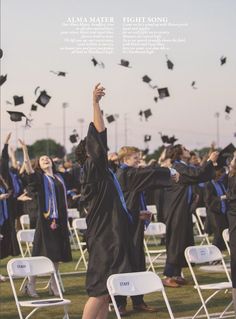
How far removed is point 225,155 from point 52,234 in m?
3.55

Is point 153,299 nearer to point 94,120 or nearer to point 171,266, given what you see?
point 171,266

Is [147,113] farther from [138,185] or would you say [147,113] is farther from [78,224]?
[138,185]

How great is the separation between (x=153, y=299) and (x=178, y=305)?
1.60ft

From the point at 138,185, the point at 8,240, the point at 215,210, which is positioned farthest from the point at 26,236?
the point at 215,210

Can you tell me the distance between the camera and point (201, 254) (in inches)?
320

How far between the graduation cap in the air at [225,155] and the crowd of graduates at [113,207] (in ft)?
0.10

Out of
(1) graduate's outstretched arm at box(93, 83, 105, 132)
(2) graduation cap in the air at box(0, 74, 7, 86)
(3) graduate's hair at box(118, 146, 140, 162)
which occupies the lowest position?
(3) graduate's hair at box(118, 146, 140, 162)

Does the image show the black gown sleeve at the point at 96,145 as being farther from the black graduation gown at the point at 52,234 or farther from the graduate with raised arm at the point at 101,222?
the black graduation gown at the point at 52,234

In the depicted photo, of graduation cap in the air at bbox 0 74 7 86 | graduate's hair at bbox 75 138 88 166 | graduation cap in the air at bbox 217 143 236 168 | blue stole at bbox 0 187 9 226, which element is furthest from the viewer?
blue stole at bbox 0 187 9 226

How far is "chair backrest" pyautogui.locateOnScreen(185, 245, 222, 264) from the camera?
8.01 m

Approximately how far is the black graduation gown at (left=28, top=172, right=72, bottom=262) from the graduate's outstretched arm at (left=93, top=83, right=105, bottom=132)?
3.69 m

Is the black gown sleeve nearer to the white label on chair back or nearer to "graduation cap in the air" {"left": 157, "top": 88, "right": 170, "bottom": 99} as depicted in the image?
the white label on chair back

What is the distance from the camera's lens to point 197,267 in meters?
12.2

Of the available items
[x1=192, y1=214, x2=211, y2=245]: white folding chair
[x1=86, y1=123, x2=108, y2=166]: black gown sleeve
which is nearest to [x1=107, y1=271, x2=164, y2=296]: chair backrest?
[x1=86, y1=123, x2=108, y2=166]: black gown sleeve
